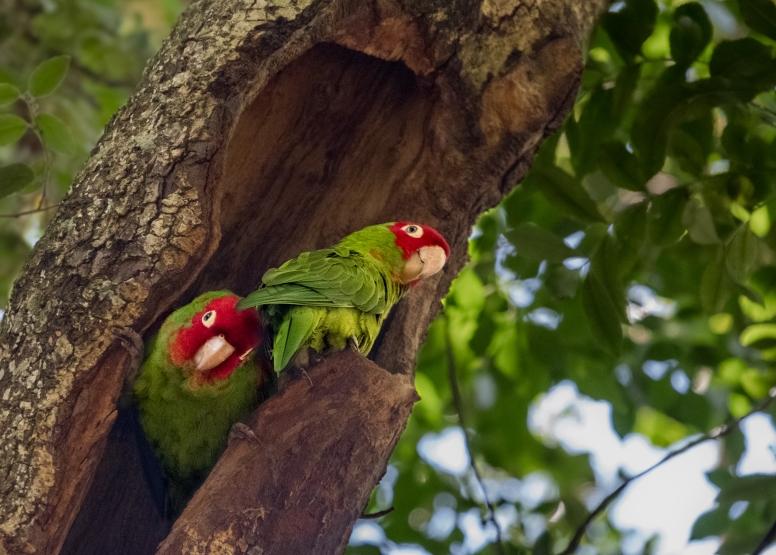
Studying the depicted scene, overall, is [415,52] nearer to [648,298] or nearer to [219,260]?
[219,260]

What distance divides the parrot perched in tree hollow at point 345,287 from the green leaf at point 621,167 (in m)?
0.60

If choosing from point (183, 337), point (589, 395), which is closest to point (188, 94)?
point (183, 337)

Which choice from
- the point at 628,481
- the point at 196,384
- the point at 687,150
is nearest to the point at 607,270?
the point at 687,150

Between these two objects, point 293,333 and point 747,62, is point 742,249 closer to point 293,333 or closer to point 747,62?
point 747,62

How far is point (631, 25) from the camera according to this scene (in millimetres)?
2318

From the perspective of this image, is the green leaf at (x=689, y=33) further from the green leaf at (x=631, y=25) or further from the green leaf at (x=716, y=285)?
the green leaf at (x=716, y=285)

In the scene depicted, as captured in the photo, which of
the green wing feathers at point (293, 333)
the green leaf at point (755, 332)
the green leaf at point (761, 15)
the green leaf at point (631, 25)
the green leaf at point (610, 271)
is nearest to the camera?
the green wing feathers at point (293, 333)

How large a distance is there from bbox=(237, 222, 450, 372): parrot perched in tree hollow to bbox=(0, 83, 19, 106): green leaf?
3.18ft

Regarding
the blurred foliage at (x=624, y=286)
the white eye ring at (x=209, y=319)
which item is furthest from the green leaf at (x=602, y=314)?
the white eye ring at (x=209, y=319)

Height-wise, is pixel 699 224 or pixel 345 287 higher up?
pixel 345 287

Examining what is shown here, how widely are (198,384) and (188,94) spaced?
2.69ft

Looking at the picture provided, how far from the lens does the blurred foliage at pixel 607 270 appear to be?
2.15m

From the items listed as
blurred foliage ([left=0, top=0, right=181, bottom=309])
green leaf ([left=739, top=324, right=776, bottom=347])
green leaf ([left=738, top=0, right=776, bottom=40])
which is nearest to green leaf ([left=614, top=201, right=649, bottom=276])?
green leaf ([left=738, top=0, right=776, bottom=40])

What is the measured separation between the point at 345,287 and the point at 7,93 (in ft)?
3.87
